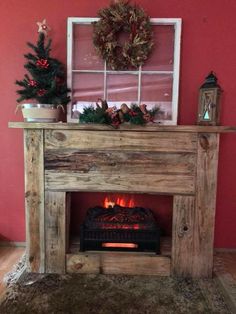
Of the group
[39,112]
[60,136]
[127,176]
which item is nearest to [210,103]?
[127,176]

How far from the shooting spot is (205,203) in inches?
81.3

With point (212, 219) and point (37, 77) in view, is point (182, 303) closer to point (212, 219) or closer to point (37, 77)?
point (212, 219)

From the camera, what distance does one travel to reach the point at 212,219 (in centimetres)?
207

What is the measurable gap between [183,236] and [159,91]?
1155mm

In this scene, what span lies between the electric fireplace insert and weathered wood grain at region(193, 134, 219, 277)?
0.97ft

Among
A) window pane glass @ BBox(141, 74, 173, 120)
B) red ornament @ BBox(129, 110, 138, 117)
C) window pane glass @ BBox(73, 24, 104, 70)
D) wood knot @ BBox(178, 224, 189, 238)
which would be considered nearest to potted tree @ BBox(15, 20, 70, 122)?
window pane glass @ BBox(73, 24, 104, 70)

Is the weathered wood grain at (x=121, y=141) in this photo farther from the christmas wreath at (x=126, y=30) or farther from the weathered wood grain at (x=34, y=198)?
the christmas wreath at (x=126, y=30)

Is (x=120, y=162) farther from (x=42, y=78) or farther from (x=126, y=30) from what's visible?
(x=126, y=30)

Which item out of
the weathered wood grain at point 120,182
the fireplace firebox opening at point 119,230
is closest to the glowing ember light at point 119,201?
the fireplace firebox opening at point 119,230

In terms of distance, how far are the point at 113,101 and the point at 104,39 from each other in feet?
1.58

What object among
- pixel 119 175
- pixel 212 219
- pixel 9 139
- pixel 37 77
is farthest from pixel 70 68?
pixel 212 219

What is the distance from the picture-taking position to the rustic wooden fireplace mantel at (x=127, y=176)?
203 cm

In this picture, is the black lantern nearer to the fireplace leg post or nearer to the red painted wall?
the fireplace leg post

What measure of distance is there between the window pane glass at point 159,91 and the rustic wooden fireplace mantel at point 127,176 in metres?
0.42
